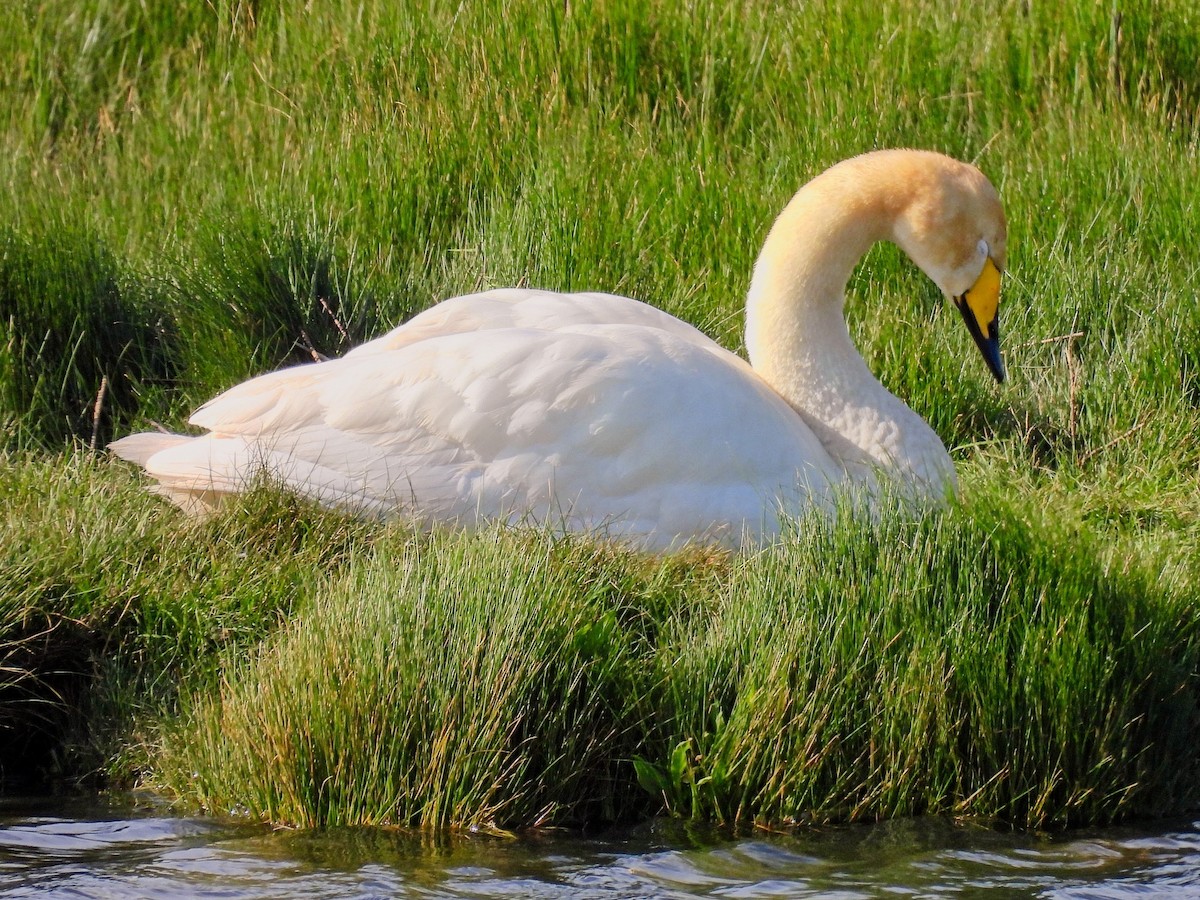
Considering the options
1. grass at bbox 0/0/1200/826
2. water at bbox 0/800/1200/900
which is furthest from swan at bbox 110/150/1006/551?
water at bbox 0/800/1200/900

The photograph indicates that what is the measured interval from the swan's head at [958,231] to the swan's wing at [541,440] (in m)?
0.76

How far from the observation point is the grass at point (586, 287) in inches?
148

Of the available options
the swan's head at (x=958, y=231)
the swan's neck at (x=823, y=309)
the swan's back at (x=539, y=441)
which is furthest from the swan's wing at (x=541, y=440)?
the swan's head at (x=958, y=231)

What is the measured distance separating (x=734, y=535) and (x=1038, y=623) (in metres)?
0.94

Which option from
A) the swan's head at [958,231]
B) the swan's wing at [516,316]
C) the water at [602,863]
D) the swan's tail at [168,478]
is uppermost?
the swan's head at [958,231]

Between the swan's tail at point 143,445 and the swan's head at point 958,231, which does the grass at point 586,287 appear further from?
the swan's head at point 958,231

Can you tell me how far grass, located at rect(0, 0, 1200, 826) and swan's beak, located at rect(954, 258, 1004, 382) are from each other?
29cm

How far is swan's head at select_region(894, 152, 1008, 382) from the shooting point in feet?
17.1

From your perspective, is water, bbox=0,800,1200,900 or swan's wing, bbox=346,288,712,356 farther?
swan's wing, bbox=346,288,712,356

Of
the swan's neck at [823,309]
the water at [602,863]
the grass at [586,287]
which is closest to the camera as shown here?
the water at [602,863]

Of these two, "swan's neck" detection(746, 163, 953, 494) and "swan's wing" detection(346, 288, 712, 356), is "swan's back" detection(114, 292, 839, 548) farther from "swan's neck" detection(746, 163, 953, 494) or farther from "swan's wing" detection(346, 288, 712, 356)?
"swan's neck" detection(746, 163, 953, 494)

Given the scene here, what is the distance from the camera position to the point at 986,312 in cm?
538

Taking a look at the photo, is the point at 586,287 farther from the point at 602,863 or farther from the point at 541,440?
the point at 602,863

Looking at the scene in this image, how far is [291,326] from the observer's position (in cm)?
620
